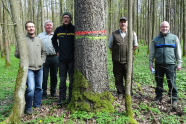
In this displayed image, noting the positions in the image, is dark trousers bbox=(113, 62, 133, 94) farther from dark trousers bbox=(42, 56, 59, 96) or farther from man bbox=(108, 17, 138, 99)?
dark trousers bbox=(42, 56, 59, 96)

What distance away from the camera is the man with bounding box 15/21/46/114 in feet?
12.1

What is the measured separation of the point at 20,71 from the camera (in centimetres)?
332

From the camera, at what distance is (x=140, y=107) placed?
3.90 m

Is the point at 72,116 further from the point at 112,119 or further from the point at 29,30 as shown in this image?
the point at 29,30

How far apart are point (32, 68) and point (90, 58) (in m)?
1.41

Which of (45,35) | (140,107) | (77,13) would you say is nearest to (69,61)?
(77,13)

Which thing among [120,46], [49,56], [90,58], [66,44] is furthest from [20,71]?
[120,46]

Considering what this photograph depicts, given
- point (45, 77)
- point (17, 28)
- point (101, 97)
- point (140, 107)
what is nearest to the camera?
point (17, 28)

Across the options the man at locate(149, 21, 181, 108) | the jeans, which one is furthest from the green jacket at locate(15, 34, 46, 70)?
the man at locate(149, 21, 181, 108)

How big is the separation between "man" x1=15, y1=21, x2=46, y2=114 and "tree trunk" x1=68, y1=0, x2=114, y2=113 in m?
1.01

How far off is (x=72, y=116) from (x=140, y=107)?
5.57 ft

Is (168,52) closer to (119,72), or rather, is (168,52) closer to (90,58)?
(119,72)

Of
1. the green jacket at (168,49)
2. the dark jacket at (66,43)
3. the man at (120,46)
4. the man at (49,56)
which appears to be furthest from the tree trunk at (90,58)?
the green jacket at (168,49)

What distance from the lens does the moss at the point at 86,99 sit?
348 centimetres
